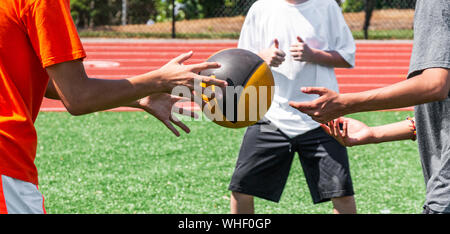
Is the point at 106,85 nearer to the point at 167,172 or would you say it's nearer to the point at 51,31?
the point at 51,31

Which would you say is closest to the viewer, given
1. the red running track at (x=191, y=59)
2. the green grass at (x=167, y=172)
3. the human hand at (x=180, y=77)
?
the human hand at (x=180, y=77)

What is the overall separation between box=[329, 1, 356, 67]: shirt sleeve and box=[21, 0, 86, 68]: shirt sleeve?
7.28ft

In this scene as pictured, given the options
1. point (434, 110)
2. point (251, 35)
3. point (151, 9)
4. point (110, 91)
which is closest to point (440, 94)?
point (434, 110)

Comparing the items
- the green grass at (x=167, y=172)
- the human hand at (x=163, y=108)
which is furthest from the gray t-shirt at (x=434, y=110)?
the green grass at (x=167, y=172)

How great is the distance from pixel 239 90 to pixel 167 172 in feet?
10.2

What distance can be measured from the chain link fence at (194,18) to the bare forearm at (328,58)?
45.8 ft

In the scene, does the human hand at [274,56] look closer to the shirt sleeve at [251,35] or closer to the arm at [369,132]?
the shirt sleeve at [251,35]

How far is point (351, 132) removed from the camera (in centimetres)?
309

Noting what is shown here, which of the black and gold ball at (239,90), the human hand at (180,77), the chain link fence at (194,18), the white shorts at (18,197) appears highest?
the human hand at (180,77)

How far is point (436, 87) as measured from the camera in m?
2.23

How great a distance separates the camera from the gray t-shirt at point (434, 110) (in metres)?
2.21

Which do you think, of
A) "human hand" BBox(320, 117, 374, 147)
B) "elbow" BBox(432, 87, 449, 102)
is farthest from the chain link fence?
"elbow" BBox(432, 87, 449, 102)

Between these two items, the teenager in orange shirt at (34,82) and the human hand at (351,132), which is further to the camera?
the human hand at (351,132)
